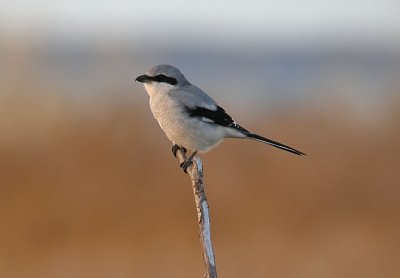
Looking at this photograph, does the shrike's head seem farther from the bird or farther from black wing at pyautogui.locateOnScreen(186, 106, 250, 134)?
black wing at pyautogui.locateOnScreen(186, 106, 250, 134)

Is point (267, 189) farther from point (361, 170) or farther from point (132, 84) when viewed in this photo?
point (132, 84)

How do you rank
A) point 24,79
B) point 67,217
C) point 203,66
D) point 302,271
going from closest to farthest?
point 302,271 < point 67,217 < point 24,79 < point 203,66

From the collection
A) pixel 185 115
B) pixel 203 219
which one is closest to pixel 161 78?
pixel 185 115

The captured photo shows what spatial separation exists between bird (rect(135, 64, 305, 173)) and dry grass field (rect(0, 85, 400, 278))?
4.63 ft

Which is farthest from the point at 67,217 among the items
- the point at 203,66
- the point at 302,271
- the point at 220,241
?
the point at 203,66

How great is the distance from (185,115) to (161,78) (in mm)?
250

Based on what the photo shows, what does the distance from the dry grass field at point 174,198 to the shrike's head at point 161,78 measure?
1527 mm

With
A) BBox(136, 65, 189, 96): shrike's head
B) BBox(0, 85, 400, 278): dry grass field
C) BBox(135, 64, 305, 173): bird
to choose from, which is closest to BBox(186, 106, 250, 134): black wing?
BBox(135, 64, 305, 173): bird

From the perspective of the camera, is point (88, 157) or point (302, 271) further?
point (88, 157)

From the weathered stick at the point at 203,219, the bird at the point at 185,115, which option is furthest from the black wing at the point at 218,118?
the weathered stick at the point at 203,219

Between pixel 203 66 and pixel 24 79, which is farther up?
pixel 203 66

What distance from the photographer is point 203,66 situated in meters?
42.0

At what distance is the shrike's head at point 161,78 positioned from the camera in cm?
467

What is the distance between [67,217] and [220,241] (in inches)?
40.7
